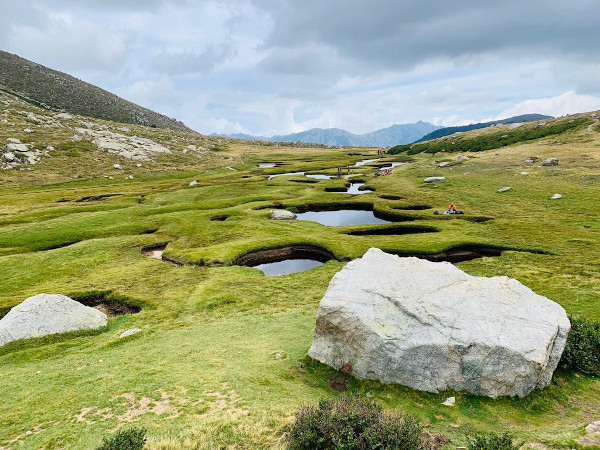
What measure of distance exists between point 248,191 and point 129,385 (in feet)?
269

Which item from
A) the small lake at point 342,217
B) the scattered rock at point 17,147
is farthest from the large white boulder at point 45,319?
the scattered rock at point 17,147

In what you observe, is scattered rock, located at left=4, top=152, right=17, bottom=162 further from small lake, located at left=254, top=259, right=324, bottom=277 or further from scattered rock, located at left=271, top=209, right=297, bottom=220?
small lake, located at left=254, top=259, right=324, bottom=277

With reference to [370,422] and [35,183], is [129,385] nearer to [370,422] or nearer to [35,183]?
[370,422]

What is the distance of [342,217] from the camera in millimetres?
75250

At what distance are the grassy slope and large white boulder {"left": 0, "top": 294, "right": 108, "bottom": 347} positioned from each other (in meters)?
0.90

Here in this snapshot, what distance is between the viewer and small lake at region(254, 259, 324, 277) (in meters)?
45.6

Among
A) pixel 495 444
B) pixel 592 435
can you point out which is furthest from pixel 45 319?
pixel 592 435

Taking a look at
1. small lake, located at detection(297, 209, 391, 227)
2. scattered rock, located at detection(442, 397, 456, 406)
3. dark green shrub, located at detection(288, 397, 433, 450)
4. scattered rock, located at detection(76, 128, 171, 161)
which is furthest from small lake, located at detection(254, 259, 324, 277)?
scattered rock, located at detection(76, 128, 171, 161)

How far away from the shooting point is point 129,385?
1892 cm

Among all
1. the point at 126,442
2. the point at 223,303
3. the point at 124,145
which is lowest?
the point at 223,303

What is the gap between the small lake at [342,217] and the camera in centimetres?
7044

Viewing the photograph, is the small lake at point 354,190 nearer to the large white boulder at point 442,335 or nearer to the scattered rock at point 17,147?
the large white boulder at point 442,335

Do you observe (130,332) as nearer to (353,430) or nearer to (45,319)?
(45,319)

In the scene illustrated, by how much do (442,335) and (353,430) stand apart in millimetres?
7403
